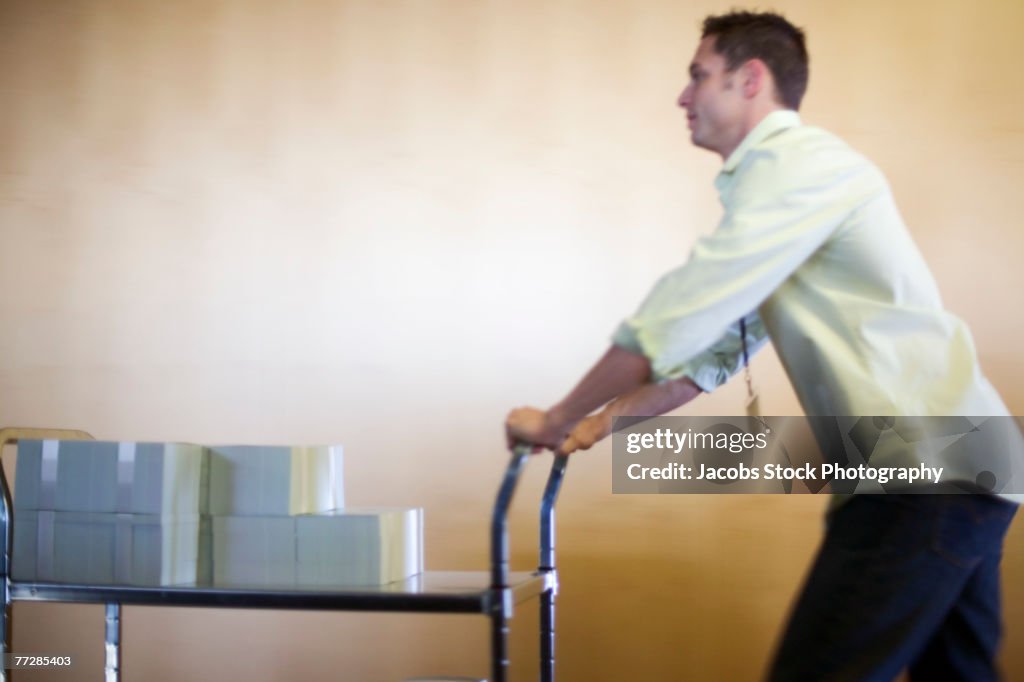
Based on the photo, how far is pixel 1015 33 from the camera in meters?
2.79

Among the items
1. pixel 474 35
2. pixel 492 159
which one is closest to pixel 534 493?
pixel 492 159

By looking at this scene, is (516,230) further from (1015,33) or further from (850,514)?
(850,514)

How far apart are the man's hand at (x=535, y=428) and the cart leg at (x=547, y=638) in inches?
22.2

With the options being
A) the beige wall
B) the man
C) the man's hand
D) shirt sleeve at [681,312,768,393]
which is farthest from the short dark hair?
the beige wall

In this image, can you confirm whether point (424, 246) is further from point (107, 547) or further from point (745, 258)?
point (745, 258)

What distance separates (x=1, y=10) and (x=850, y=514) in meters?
3.24

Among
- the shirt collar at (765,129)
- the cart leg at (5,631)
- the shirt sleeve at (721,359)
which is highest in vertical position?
the shirt collar at (765,129)

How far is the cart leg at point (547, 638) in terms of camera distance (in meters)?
1.94

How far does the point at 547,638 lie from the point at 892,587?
0.86m

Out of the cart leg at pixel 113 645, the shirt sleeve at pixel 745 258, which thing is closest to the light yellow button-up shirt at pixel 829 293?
the shirt sleeve at pixel 745 258

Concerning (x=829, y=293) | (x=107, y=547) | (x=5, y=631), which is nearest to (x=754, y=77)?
(x=829, y=293)

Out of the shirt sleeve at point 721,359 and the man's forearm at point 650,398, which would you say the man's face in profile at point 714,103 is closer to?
the shirt sleeve at point 721,359

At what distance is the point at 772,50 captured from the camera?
5.38 ft

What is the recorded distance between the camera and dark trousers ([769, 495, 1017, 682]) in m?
1.23
